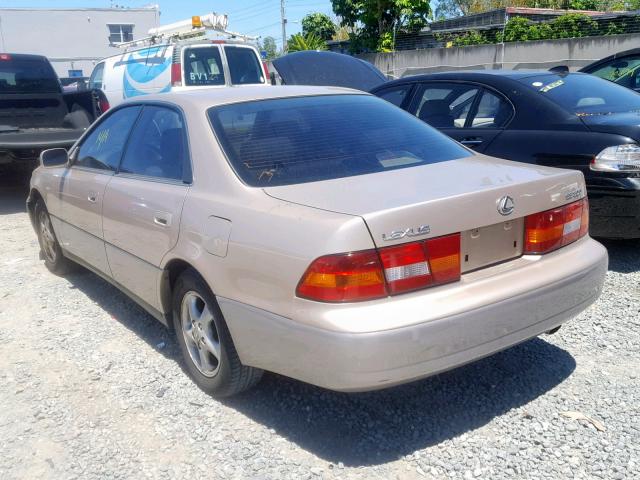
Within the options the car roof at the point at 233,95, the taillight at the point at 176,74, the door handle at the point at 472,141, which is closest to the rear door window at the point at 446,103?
the door handle at the point at 472,141

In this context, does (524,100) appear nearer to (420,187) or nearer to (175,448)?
(420,187)

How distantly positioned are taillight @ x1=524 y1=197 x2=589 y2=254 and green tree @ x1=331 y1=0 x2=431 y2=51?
22.5m

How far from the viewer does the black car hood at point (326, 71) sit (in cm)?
1012

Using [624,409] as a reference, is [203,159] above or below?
above

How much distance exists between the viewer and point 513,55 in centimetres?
1878

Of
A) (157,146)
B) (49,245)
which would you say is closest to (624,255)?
(157,146)

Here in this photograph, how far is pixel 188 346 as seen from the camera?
3.40 m

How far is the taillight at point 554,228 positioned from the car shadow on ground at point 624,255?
2.01 metres

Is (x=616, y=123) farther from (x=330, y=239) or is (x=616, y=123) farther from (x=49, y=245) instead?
(x=49, y=245)

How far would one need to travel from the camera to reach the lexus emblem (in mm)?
2746

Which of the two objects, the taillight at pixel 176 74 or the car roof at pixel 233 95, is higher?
the taillight at pixel 176 74

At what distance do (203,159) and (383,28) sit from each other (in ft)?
76.5

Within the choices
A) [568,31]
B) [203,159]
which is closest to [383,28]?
[568,31]

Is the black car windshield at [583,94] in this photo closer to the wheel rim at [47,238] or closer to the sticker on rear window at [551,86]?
the sticker on rear window at [551,86]
